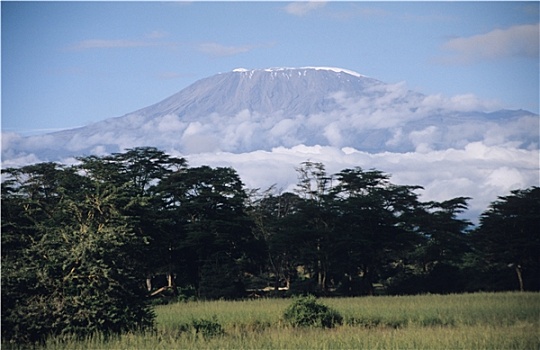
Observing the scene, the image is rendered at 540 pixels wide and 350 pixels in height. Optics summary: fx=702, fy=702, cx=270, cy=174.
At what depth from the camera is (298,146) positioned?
5064 inches

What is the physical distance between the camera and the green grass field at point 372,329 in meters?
12.6

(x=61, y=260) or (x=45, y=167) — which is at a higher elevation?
(x=45, y=167)

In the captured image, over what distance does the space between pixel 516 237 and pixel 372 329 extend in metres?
20.6

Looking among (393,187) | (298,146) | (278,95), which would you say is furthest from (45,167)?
(278,95)

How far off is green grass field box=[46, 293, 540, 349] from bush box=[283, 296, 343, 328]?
0.32 metres

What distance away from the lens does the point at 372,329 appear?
670 inches

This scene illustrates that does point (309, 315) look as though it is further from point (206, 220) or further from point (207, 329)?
point (206, 220)

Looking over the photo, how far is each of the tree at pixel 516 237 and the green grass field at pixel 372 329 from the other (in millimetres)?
8256

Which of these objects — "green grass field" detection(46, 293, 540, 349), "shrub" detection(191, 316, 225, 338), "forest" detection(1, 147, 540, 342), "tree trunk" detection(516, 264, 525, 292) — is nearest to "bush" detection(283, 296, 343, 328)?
"green grass field" detection(46, 293, 540, 349)

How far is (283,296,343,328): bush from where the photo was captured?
17.7m

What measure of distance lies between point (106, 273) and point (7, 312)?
1.90m

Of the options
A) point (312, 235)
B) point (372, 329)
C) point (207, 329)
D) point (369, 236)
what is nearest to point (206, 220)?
point (312, 235)

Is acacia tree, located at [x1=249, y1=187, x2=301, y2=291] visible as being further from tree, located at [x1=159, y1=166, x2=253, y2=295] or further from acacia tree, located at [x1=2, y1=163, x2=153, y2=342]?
acacia tree, located at [x1=2, y1=163, x2=153, y2=342]

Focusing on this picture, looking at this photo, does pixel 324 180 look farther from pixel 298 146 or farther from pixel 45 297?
pixel 298 146
